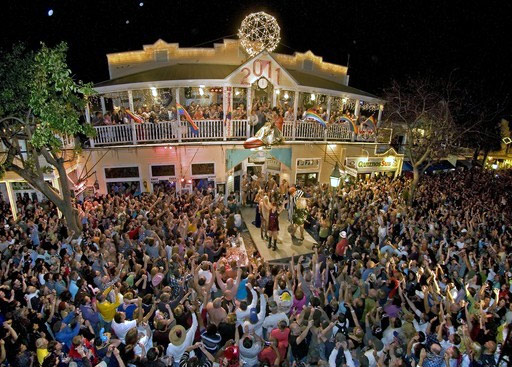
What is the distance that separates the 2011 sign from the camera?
14117 mm

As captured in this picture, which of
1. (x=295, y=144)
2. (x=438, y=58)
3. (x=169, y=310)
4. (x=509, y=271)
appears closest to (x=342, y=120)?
(x=295, y=144)

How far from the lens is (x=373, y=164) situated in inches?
770

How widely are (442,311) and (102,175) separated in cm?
1428

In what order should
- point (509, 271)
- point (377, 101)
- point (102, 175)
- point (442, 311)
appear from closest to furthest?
point (442, 311)
point (509, 271)
point (102, 175)
point (377, 101)

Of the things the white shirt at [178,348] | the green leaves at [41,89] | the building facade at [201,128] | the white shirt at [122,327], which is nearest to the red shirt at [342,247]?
the white shirt at [178,348]

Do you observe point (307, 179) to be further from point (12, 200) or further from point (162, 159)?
point (12, 200)

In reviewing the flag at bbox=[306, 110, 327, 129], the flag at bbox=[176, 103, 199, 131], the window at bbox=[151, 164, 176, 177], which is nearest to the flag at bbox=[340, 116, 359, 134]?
the flag at bbox=[306, 110, 327, 129]

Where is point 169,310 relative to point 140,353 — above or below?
above

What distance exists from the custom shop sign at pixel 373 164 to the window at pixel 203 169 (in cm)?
841

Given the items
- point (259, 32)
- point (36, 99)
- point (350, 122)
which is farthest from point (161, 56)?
point (350, 122)

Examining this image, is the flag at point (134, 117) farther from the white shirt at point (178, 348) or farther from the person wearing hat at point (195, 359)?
the person wearing hat at point (195, 359)

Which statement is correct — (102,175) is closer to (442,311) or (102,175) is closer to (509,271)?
(442,311)

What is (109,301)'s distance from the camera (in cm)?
595

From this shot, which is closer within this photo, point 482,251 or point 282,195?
point 482,251
